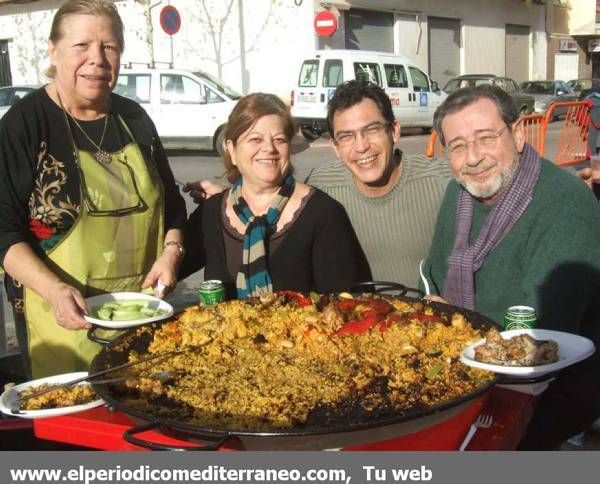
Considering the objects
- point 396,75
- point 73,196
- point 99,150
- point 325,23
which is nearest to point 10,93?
point 325,23

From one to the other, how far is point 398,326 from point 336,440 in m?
0.76

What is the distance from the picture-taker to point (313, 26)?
72.4ft

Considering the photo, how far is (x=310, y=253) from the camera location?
3332 millimetres

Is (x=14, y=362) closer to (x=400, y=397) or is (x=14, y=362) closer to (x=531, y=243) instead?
(x=400, y=397)

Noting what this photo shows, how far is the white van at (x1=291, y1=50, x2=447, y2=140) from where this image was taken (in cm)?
1925

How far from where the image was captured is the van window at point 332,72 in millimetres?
19359

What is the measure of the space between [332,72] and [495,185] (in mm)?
17005

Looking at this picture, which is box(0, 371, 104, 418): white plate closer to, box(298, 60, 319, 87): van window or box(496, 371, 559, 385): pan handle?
box(496, 371, 559, 385): pan handle

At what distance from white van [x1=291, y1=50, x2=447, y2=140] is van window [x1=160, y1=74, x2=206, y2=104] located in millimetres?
3230

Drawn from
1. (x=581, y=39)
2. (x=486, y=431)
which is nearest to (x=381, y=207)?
(x=486, y=431)

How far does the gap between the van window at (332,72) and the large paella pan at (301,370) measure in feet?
56.1

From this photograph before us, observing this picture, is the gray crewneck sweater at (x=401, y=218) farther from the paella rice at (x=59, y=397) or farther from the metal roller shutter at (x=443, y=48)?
the metal roller shutter at (x=443, y=48)

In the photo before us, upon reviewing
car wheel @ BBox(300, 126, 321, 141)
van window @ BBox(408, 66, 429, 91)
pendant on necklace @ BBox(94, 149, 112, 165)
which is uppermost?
van window @ BBox(408, 66, 429, 91)

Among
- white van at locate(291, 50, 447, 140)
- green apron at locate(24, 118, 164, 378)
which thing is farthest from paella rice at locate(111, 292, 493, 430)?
white van at locate(291, 50, 447, 140)
